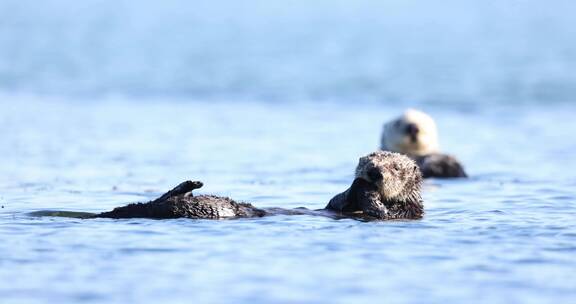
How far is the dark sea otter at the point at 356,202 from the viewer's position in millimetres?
7719

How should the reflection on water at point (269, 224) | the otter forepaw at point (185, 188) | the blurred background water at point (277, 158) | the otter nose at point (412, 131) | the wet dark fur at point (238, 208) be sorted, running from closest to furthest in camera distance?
1. the reflection on water at point (269, 224)
2. the blurred background water at point (277, 158)
3. the otter forepaw at point (185, 188)
4. the wet dark fur at point (238, 208)
5. the otter nose at point (412, 131)

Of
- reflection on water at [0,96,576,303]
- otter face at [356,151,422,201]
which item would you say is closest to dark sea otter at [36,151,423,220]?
otter face at [356,151,422,201]

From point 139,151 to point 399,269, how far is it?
331 inches

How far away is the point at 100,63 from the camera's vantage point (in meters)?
29.4

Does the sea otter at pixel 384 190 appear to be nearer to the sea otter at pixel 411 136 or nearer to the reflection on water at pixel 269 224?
the reflection on water at pixel 269 224

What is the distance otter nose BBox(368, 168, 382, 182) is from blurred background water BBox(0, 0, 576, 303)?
38 centimetres

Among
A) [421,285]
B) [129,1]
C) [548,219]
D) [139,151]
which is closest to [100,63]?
[139,151]

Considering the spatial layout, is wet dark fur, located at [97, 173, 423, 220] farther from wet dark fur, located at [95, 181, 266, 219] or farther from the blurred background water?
the blurred background water

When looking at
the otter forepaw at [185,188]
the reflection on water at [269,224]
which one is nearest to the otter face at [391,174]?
the reflection on water at [269,224]

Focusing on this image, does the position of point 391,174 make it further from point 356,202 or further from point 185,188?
point 185,188

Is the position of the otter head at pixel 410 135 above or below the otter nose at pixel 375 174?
above

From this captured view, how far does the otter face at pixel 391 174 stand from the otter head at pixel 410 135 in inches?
184

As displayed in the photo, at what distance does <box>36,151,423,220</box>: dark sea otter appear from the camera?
7719 millimetres

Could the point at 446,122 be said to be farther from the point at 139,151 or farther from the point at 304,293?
the point at 304,293
